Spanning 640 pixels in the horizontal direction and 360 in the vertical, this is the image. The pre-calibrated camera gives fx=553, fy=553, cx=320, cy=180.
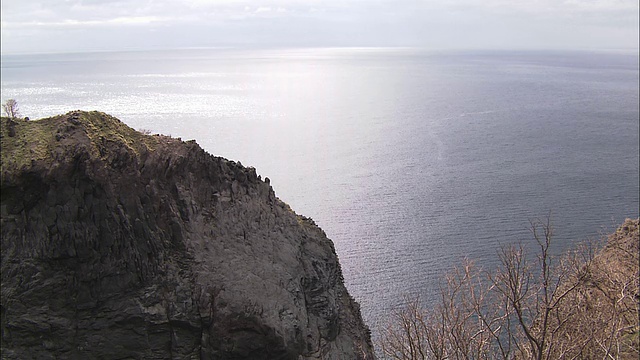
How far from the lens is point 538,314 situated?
91.0 ft

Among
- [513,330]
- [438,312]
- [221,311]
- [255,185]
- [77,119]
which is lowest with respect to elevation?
[513,330]

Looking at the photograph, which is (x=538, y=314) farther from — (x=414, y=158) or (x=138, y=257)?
(x=414, y=158)

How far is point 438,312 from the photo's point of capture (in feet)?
122

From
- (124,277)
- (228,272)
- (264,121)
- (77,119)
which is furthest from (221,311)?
(264,121)

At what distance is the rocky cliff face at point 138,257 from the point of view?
59.5ft

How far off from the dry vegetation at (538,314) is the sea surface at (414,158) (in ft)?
21.0

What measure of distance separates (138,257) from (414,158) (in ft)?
221

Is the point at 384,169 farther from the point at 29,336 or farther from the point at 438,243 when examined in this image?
the point at 29,336

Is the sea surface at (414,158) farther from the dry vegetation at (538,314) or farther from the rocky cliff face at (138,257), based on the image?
the rocky cliff face at (138,257)

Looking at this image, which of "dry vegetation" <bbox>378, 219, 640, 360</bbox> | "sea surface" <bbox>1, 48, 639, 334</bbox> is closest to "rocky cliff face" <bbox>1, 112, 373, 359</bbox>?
"dry vegetation" <bbox>378, 219, 640, 360</bbox>

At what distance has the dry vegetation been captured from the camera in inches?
872

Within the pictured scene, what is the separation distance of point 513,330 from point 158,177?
30.2 meters

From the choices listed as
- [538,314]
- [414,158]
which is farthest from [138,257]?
[414,158]

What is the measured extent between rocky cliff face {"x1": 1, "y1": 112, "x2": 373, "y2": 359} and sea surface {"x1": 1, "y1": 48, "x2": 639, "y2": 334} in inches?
783
